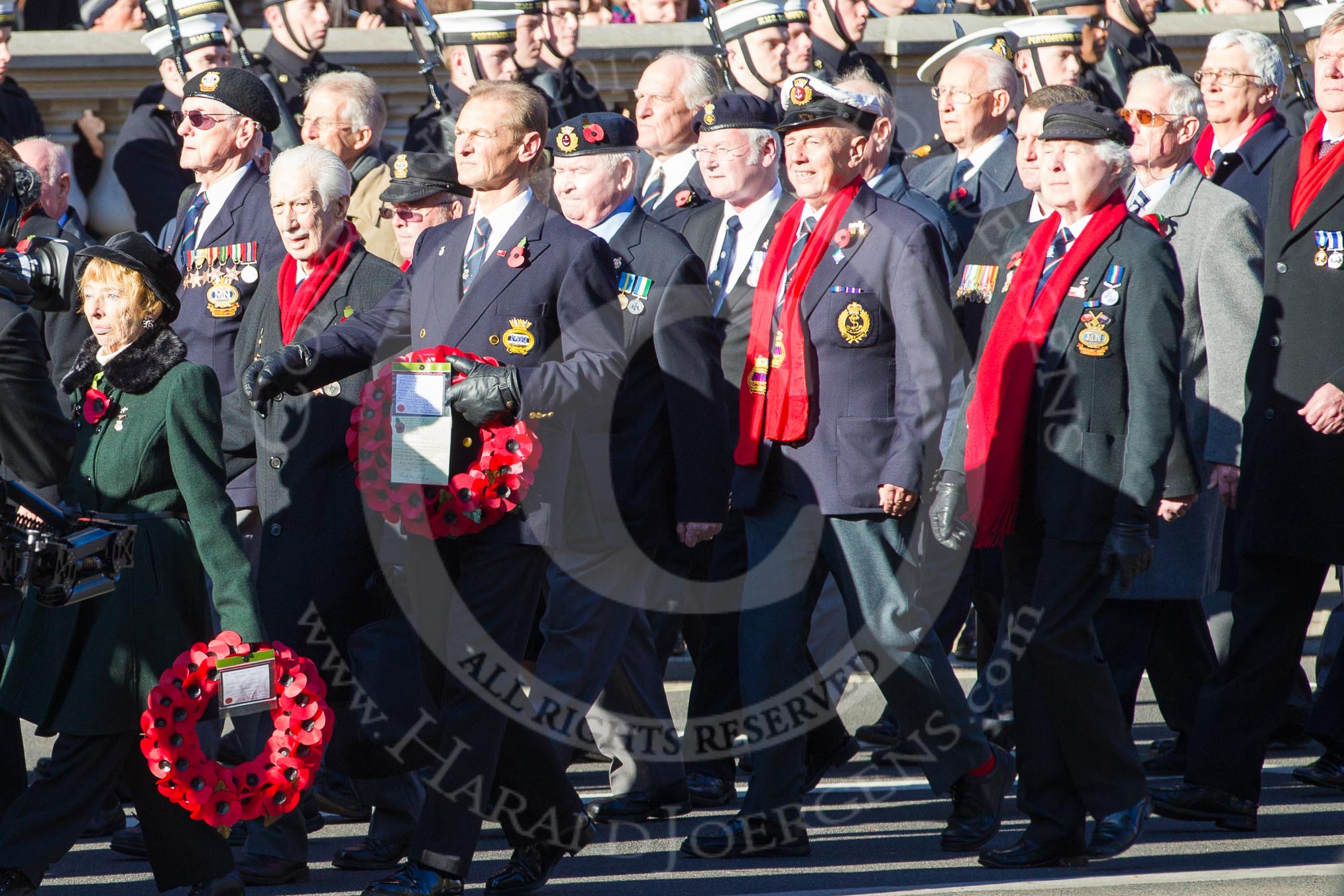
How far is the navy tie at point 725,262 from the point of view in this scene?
7.07 meters

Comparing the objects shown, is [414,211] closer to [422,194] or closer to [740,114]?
[422,194]

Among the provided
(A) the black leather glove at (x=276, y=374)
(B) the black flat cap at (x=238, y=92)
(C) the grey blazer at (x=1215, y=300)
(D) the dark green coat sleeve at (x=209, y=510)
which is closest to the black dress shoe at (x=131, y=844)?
(D) the dark green coat sleeve at (x=209, y=510)

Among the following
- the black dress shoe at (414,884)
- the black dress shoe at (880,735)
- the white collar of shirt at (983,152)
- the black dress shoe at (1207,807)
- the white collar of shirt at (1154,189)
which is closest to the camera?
the black dress shoe at (414,884)

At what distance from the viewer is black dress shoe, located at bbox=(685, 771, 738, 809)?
7.11m

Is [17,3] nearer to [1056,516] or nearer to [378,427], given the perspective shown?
[378,427]

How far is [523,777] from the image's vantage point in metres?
5.83

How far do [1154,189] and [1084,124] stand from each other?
1779mm

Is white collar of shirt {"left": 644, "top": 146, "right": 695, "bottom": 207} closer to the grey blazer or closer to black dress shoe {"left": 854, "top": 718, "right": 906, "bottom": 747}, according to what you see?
the grey blazer

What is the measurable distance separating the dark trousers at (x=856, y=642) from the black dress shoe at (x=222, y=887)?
157 cm

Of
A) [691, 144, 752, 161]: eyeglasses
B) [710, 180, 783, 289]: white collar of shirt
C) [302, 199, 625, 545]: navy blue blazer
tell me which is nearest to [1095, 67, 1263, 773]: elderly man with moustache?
[710, 180, 783, 289]: white collar of shirt

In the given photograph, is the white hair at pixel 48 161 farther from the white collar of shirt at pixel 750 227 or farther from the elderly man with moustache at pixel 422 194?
the white collar of shirt at pixel 750 227

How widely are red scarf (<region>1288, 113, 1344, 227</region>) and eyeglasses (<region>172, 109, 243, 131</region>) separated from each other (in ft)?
12.4

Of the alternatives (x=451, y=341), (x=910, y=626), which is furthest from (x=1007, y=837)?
(x=451, y=341)

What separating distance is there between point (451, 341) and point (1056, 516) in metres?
1.77
